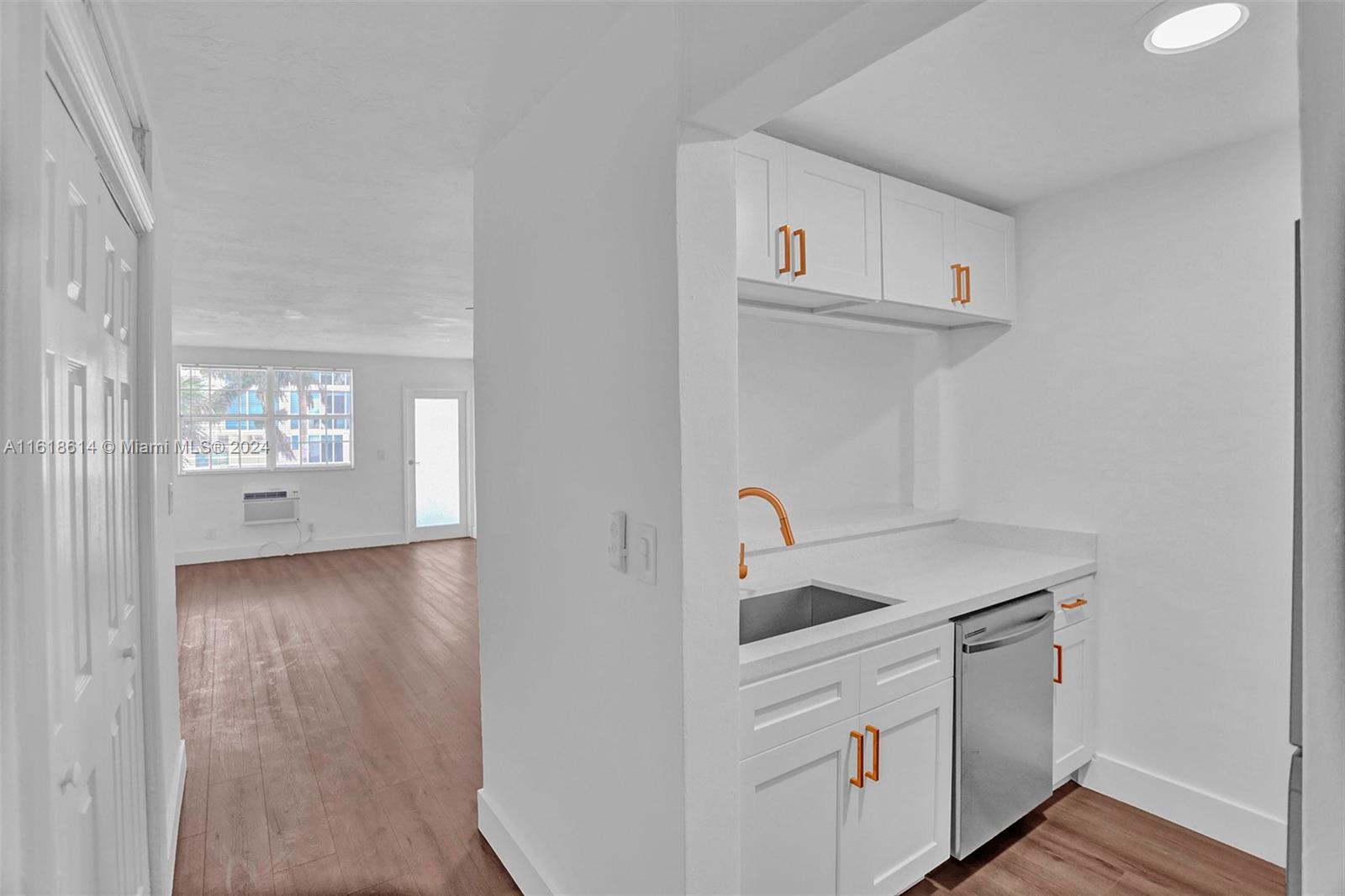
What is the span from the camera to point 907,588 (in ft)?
7.48

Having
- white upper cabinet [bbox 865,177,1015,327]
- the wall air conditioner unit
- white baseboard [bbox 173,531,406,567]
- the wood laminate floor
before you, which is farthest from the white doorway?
white upper cabinet [bbox 865,177,1015,327]

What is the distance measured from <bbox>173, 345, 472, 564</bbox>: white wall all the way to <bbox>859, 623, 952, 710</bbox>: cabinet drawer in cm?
763

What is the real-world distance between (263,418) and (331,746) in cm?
567

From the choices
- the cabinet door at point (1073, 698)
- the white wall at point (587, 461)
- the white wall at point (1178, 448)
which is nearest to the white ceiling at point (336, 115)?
the white wall at point (587, 461)

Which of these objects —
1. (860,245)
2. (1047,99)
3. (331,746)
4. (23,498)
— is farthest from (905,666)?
(331,746)

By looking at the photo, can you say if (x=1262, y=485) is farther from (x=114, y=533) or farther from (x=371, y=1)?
(x=114, y=533)

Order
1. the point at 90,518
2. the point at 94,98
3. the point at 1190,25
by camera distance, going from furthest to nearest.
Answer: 1. the point at 1190,25
2. the point at 90,518
3. the point at 94,98

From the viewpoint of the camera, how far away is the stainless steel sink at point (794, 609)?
2.28m

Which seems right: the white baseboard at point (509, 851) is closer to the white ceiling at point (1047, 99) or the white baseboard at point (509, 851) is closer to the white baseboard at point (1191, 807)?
the white baseboard at point (1191, 807)

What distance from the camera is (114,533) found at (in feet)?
5.01

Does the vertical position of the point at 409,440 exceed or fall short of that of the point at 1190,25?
it falls short

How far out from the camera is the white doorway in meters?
8.51

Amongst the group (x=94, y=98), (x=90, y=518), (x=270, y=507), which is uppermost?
(x=94, y=98)

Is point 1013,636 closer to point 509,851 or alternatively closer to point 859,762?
point 859,762
